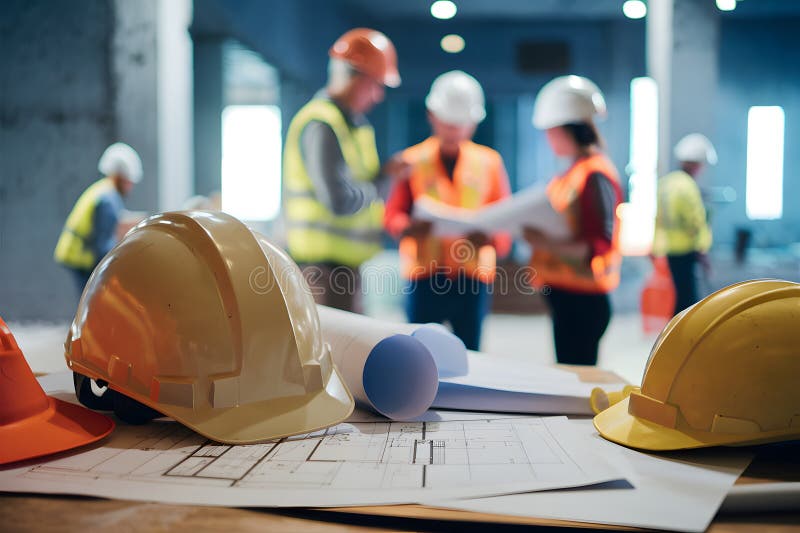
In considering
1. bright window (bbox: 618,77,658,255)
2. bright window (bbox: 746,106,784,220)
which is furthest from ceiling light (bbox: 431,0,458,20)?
bright window (bbox: 746,106,784,220)

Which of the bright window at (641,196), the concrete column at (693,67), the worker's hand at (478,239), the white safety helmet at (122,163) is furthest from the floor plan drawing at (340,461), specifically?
the bright window at (641,196)

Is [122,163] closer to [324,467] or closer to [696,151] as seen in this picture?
[696,151]

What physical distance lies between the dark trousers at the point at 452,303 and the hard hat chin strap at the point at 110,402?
2.65m

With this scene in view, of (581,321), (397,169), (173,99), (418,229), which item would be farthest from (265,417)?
(173,99)

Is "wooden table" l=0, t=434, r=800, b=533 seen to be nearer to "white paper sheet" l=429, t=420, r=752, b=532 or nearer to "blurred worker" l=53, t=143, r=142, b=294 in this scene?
"white paper sheet" l=429, t=420, r=752, b=532

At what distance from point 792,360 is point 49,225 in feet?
28.3

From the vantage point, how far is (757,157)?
43.4 feet

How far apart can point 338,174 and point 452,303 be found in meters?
0.99

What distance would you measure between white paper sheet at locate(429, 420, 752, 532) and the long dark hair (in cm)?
250

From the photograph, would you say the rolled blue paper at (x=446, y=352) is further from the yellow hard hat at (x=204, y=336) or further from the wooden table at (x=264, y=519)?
the wooden table at (x=264, y=519)

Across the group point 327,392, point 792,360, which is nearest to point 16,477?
point 327,392

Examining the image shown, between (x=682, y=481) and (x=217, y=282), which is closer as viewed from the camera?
(x=682, y=481)

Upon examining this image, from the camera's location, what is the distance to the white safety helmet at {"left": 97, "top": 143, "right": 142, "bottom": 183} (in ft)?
21.7

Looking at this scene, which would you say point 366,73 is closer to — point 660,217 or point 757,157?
point 660,217
